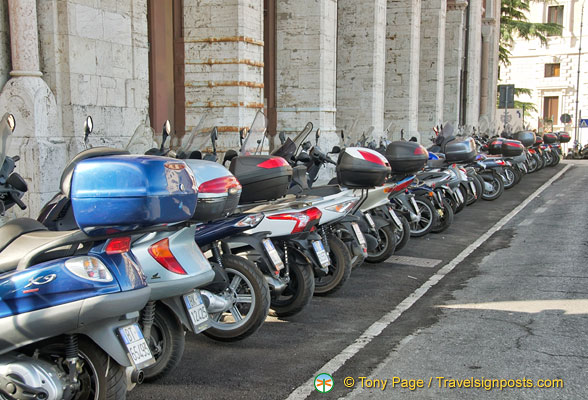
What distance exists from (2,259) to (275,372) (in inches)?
71.3

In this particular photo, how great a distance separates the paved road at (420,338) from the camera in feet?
14.2

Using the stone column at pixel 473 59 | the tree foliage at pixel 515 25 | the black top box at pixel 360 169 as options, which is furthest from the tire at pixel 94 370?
the tree foliage at pixel 515 25

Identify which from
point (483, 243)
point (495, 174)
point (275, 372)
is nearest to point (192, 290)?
point (275, 372)

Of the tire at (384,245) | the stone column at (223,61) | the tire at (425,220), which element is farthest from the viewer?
the stone column at (223,61)

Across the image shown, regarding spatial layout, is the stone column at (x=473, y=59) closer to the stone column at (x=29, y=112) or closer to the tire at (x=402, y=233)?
the tire at (x=402, y=233)

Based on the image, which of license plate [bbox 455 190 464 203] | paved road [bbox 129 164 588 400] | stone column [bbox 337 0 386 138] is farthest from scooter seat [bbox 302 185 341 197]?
stone column [bbox 337 0 386 138]

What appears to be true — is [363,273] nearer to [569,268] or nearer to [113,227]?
[569,268]

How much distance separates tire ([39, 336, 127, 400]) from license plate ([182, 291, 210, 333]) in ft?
2.77

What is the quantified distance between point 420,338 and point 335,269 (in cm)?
146

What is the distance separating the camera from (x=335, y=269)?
6.49 meters

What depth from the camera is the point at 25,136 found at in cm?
750

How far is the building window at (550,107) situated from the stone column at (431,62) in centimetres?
3551

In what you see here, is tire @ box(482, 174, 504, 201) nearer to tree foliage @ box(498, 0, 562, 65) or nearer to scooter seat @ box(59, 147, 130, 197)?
scooter seat @ box(59, 147, 130, 197)

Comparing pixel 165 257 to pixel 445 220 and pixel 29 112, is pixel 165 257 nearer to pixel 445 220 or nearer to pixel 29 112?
pixel 29 112
